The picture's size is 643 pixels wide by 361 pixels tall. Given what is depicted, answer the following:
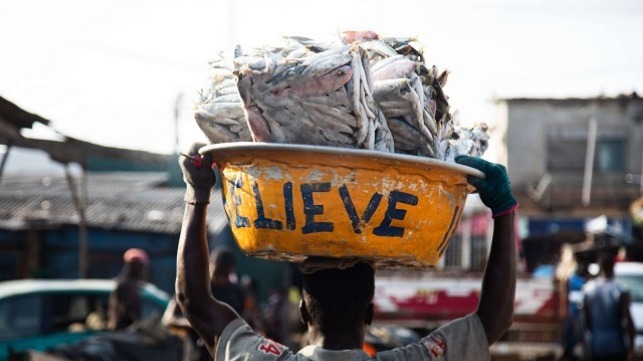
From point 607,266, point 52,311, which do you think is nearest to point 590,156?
point 607,266

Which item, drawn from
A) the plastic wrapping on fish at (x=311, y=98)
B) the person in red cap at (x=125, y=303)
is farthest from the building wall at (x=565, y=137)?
the plastic wrapping on fish at (x=311, y=98)

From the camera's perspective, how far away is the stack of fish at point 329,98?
262cm

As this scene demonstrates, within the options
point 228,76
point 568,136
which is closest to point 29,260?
point 228,76

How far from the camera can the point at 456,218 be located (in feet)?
9.78

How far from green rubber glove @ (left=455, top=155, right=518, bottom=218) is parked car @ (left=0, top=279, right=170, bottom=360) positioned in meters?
6.65

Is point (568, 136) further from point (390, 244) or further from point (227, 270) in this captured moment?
point (390, 244)

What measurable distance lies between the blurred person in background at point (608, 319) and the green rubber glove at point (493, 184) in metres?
6.92

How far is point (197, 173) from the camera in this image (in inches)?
116

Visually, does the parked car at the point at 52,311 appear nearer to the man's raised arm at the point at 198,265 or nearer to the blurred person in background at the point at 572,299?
the blurred person in background at the point at 572,299

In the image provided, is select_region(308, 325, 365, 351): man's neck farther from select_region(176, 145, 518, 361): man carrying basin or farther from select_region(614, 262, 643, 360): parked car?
select_region(614, 262, 643, 360): parked car

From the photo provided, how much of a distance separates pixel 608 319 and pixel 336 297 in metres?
7.24

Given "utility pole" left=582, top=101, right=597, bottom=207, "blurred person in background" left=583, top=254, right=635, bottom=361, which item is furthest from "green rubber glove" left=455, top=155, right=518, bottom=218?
"utility pole" left=582, top=101, right=597, bottom=207

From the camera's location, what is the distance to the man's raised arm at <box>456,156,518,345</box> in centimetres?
290

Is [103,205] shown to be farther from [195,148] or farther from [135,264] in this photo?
[195,148]
